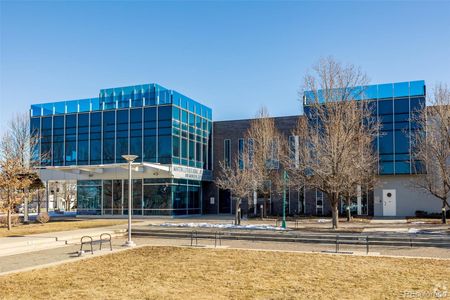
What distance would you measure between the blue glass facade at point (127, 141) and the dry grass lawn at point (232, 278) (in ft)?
79.8

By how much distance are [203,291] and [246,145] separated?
29.9 metres

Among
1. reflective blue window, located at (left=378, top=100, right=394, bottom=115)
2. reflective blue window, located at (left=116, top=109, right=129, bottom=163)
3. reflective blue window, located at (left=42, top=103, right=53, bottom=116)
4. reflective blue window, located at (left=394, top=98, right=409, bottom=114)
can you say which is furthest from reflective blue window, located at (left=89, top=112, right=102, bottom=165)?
reflective blue window, located at (left=394, top=98, right=409, bottom=114)

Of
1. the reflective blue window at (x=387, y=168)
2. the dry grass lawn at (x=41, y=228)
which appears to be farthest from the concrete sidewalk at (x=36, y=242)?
the reflective blue window at (x=387, y=168)

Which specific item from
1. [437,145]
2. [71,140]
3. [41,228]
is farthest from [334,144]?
[71,140]

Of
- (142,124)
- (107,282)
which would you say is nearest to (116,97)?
(142,124)

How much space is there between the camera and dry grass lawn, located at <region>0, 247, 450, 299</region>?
393 inches

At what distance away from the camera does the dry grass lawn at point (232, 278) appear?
9992mm

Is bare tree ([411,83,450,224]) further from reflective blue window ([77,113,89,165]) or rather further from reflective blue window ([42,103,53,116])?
reflective blue window ([42,103,53,116])

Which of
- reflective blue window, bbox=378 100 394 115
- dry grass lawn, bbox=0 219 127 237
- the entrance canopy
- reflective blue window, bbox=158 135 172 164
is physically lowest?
dry grass lawn, bbox=0 219 127 237

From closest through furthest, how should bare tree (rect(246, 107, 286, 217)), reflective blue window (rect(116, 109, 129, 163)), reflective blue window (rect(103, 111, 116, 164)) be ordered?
bare tree (rect(246, 107, 286, 217)), reflective blue window (rect(116, 109, 129, 163)), reflective blue window (rect(103, 111, 116, 164))

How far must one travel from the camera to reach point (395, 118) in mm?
37625

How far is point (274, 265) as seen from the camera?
44.3ft

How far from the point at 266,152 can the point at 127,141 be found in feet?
41.9

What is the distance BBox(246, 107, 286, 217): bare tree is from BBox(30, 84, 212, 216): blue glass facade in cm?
712
